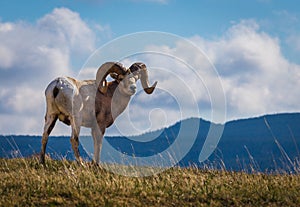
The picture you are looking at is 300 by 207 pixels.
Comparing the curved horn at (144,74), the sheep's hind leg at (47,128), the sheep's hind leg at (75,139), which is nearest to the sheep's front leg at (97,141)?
the sheep's hind leg at (75,139)

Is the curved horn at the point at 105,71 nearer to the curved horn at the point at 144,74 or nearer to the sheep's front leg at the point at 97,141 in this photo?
the curved horn at the point at 144,74

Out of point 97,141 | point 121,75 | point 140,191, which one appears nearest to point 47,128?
point 97,141

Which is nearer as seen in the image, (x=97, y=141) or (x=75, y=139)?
(x=75, y=139)

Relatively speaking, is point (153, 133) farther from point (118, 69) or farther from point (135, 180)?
point (135, 180)

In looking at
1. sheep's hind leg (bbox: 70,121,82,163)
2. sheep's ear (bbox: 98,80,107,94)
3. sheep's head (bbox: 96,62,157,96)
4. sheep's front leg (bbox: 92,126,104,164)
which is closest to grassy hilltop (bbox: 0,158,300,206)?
sheep's hind leg (bbox: 70,121,82,163)

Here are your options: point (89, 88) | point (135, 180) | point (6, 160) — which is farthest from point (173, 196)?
point (6, 160)

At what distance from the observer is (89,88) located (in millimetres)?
17703

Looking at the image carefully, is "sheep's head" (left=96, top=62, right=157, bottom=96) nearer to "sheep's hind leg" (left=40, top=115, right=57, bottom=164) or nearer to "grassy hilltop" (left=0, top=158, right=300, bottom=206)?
"sheep's hind leg" (left=40, top=115, right=57, bottom=164)

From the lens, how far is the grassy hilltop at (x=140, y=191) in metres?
12.1

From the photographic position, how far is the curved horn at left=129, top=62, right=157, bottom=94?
18.2 meters

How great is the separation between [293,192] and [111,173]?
16.3ft

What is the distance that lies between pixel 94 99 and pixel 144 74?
185cm

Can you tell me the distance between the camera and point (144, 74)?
60.4 feet

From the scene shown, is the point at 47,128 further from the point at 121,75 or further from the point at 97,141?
the point at 121,75
